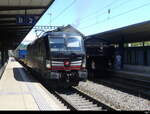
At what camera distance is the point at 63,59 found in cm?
1495

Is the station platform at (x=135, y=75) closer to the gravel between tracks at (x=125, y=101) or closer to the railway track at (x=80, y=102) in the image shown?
the gravel between tracks at (x=125, y=101)

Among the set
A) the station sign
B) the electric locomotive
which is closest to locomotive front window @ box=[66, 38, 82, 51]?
the electric locomotive

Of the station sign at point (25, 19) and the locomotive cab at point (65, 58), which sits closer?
the locomotive cab at point (65, 58)

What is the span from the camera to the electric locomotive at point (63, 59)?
1482 centimetres

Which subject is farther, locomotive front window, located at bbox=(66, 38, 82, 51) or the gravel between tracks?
locomotive front window, located at bbox=(66, 38, 82, 51)

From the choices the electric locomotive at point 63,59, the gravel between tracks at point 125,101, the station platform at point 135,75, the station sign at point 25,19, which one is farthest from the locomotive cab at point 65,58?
the station platform at point 135,75

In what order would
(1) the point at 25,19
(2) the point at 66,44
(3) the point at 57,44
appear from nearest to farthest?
(3) the point at 57,44 → (2) the point at 66,44 → (1) the point at 25,19

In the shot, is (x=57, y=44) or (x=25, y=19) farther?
(x=25, y=19)

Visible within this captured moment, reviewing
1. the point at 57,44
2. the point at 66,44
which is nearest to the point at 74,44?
the point at 66,44

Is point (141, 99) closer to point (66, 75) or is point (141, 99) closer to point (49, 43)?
point (66, 75)

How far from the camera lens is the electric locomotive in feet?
48.6

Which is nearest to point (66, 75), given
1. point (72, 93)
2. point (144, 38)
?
point (72, 93)

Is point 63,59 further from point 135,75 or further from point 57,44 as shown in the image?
point 135,75

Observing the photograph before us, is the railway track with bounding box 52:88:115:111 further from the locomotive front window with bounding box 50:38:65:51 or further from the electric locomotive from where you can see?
the locomotive front window with bounding box 50:38:65:51
